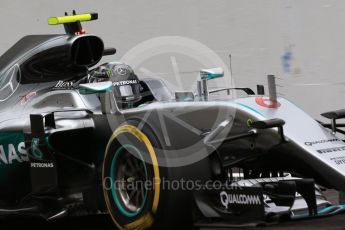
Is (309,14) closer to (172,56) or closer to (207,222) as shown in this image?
(172,56)

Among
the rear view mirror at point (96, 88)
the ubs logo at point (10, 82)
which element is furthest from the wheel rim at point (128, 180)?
the ubs logo at point (10, 82)

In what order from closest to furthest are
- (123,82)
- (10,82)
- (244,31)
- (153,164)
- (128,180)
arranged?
(153,164) < (128,180) < (123,82) < (10,82) < (244,31)

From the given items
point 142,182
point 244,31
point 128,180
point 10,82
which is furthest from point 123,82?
point 244,31

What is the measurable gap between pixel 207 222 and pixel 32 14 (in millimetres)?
6078

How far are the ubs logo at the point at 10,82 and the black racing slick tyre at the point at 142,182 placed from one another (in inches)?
64.3

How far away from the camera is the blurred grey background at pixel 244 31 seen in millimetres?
9211

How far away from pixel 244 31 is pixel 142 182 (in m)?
4.49

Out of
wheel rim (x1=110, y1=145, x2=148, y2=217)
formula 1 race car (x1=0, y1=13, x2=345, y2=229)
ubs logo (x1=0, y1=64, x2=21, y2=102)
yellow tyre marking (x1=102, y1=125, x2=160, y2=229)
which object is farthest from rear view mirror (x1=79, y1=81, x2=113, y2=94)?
ubs logo (x1=0, y1=64, x2=21, y2=102)

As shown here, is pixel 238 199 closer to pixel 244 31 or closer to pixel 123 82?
pixel 123 82

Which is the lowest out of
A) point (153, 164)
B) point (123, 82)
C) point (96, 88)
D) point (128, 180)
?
point (128, 180)

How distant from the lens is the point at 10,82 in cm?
712

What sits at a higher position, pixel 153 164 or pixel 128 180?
pixel 153 164

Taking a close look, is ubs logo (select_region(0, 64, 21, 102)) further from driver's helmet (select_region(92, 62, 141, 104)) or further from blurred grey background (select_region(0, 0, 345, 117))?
blurred grey background (select_region(0, 0, 345, 117))

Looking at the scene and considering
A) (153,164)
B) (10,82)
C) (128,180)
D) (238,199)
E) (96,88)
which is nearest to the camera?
(238,199)
